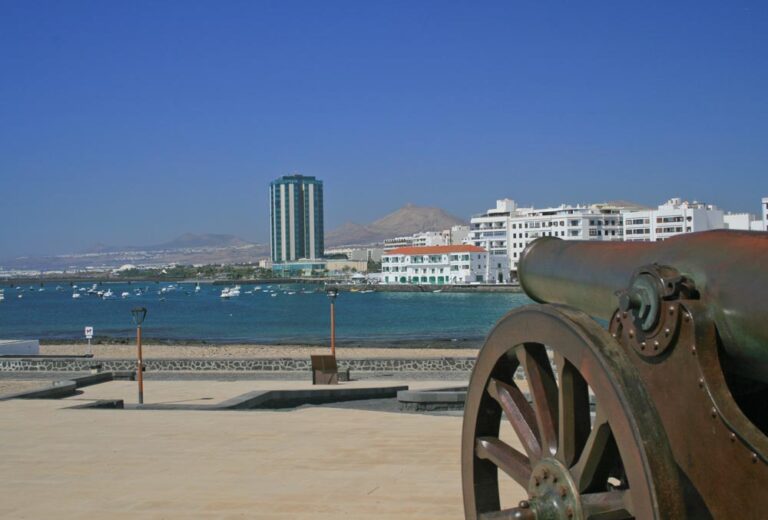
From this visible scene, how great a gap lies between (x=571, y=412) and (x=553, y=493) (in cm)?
32

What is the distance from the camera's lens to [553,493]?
3.79 m

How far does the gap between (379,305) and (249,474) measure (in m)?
99.5

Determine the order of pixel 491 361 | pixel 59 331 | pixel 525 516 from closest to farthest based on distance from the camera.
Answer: pixel 525 516 < pixel 491 361 < pixel 59 331

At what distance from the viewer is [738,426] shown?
317 cm

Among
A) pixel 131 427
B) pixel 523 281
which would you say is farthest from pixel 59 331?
pixel 523 281

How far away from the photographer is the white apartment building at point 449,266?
13688cm

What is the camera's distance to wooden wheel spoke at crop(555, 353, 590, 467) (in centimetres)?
374

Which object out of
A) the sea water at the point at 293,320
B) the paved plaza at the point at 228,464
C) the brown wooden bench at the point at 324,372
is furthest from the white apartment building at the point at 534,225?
the paved plaza at the point at 228,464

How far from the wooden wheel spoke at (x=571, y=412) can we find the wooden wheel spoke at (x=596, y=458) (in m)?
0.07

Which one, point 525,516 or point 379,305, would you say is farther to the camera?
point 379,305

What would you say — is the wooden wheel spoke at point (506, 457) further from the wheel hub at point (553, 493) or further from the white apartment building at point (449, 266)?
the white apartment building at point (449, 266)

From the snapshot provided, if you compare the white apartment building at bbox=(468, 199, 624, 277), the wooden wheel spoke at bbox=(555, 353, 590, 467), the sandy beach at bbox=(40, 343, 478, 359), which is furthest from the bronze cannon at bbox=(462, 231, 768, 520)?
the white apartment building at bbox=(468, 199, 624, 277)

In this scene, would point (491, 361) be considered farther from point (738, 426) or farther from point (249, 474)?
point (249, 474)

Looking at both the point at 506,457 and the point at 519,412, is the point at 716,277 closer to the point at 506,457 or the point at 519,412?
the point at 519,412
